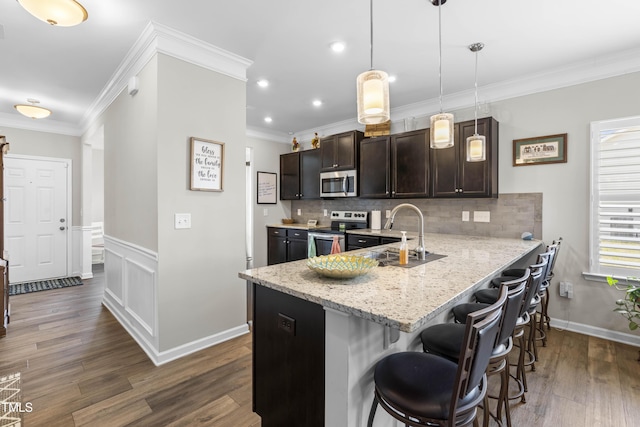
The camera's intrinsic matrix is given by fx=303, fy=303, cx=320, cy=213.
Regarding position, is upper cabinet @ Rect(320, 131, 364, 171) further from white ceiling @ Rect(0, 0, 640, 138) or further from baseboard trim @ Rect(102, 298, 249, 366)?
baseboard trim @ Rect(102, 298, 249, 366)

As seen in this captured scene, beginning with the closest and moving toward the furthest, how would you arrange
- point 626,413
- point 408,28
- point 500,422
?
point 500,422 → point 626,413 → point 408,28

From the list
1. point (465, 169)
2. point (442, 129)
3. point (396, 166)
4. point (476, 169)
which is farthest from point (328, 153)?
point (442, 129)

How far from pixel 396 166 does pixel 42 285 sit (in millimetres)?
5440

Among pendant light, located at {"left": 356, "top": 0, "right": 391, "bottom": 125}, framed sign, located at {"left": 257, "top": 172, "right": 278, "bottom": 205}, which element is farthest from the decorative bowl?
framed sign, located at {"left": 257, "top": 172, "right": 278, "bottom": 205}

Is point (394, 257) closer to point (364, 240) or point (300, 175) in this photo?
point (364, 240)

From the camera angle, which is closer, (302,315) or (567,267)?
(302,315)

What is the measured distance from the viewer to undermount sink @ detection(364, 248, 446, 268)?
188 centimetres

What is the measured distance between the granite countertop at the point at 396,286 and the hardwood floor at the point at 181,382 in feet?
3.01

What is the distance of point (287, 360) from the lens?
4.66ft

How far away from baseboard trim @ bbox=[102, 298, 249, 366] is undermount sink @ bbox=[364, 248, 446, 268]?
1.58 meters

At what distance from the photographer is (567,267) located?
301cm

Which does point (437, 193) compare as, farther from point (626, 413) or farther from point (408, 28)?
point (626, 413)

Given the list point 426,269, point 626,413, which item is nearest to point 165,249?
point 426,269

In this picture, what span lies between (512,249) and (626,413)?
44.9 inches
